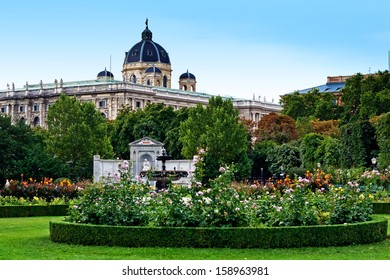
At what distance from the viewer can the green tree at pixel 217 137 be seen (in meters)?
68.6

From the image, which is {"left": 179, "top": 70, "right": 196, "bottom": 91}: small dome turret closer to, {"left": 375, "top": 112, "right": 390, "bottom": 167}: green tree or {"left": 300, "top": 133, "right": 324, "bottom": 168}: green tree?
{"left": 300, "top": 133, "right": 324, "bottom": 168}: green tree

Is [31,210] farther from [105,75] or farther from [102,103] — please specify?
[105,75]

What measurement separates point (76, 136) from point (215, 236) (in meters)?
49.1

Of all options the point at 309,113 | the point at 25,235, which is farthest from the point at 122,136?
the point at 25,235

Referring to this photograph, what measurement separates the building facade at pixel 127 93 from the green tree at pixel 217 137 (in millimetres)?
39842

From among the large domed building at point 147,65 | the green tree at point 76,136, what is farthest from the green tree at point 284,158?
the large domed building at point 147,65

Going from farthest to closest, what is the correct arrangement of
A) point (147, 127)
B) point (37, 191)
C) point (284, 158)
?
point (147, 127) → point (284, 158) → point (37, 191)

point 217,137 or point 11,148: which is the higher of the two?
point 217,137

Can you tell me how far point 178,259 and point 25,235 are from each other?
6296mm

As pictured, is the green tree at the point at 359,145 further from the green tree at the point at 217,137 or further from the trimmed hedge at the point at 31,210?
the trimmed hedge at the point at 31,210

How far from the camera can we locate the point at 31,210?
29797 mm

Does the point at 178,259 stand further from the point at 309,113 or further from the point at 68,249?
the point at 309,113

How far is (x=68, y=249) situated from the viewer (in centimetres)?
1786

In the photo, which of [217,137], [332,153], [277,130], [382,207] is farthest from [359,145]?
[277,130]
